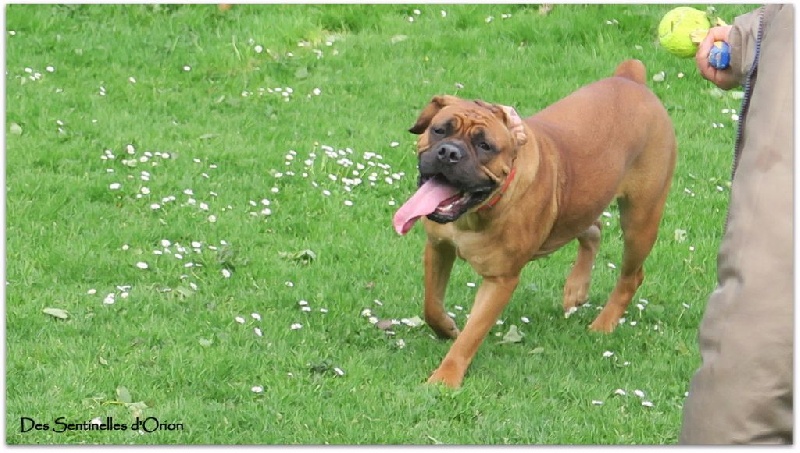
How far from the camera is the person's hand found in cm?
447

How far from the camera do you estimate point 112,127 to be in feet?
31.0

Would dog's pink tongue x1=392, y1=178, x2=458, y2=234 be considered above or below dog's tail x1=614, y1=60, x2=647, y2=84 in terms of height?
below

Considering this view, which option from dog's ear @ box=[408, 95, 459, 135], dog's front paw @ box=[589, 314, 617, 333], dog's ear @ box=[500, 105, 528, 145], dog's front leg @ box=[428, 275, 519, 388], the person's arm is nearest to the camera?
the person's arm

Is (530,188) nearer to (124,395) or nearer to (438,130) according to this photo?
(438,130)

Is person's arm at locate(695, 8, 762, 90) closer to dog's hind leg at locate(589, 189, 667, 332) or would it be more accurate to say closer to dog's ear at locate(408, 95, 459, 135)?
dog's ear at locate(408, 95, 459, 135)

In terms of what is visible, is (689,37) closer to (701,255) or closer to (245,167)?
(701,255)

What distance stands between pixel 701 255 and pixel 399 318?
87.5 inches

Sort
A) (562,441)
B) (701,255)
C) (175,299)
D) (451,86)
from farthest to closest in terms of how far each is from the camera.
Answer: (451,86) → (701,255) → (175,299) → (562,441)

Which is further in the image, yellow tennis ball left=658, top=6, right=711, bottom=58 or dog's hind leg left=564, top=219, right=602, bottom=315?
dog's hind leg left=564, top=219, right=602, bottom=315

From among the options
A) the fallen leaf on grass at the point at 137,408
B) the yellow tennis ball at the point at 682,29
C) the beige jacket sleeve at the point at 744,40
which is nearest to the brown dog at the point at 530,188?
the yellow tennis ball at the point at 682,29

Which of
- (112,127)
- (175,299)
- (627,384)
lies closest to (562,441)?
(627,384)

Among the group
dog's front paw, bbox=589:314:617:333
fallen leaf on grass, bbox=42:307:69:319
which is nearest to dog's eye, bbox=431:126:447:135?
dog's front paw, bbox=589:314:617:333

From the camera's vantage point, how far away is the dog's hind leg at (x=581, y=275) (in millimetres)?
7316

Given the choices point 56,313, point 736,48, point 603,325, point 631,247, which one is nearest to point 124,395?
point 56,313
